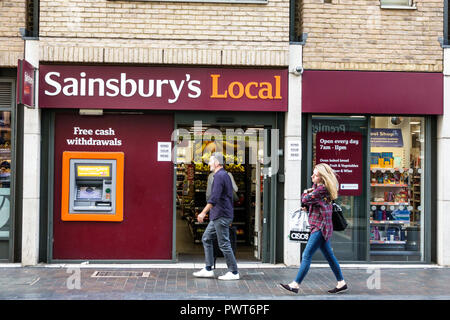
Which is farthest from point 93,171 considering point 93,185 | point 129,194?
point 129,194

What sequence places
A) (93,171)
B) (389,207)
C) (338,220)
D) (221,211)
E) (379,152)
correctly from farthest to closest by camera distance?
(389,207), (379,152), (93,171), (221,211), (338,220)

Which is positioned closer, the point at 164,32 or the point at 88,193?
the point at 164,32

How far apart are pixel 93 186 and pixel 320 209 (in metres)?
4.11

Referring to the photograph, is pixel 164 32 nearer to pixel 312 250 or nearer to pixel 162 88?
pixel 162 88

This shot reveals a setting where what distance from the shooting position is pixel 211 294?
7.55 meters

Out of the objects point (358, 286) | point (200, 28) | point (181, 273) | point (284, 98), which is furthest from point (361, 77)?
point (181, 273)

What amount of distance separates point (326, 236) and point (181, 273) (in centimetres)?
260

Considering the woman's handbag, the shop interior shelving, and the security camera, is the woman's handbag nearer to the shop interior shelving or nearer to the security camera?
the shop interior shelving

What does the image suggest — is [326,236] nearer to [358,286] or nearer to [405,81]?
[358,286]

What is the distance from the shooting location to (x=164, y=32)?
9531 mm

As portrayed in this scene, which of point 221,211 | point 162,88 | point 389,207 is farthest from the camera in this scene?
point 389,207

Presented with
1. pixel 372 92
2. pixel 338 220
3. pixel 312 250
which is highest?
pixel 372 92

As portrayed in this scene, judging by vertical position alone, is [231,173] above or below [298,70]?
below
